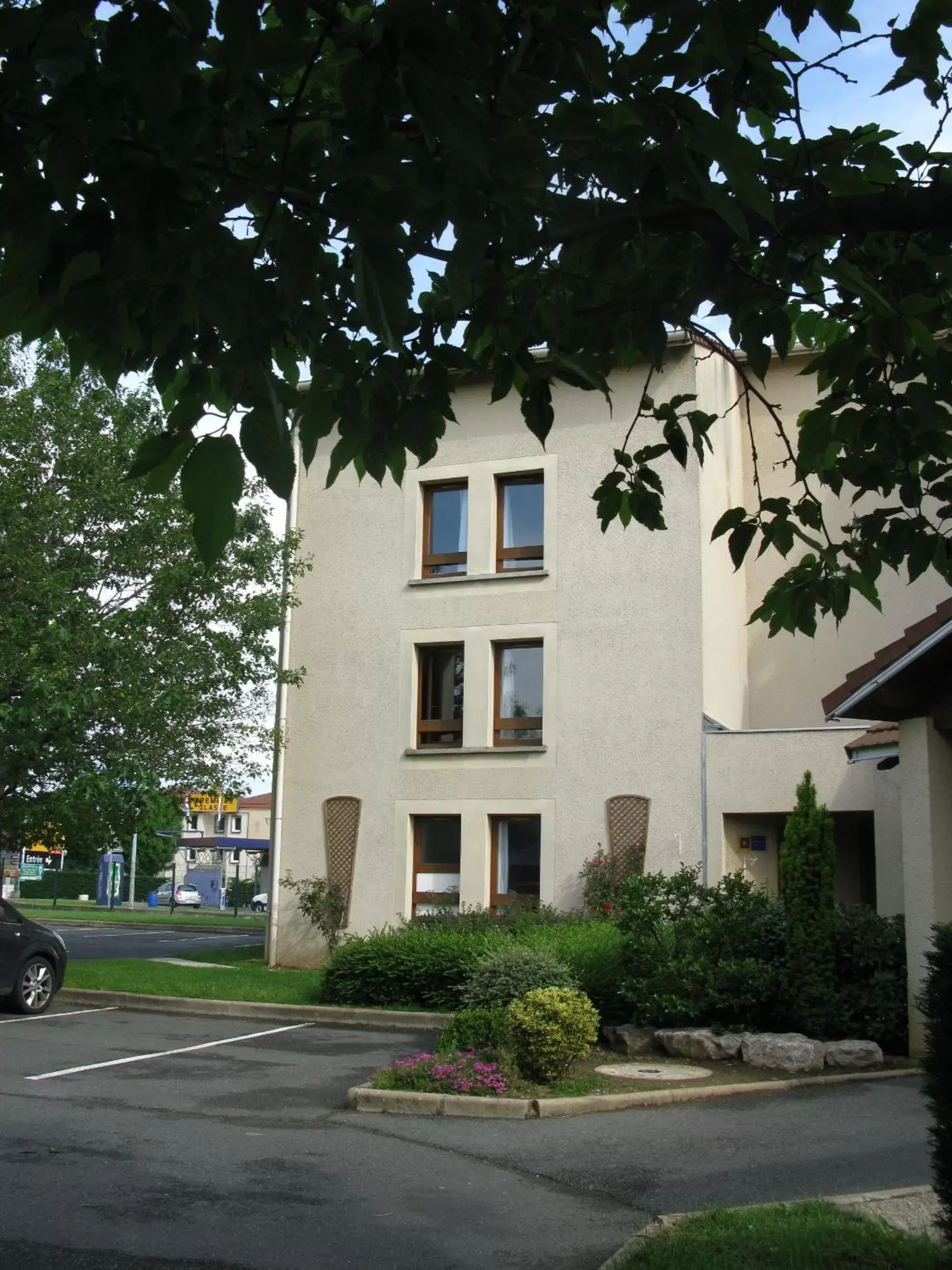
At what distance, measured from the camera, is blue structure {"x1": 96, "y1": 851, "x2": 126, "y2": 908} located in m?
61.1

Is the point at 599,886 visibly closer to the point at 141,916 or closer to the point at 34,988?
the point at 34,988

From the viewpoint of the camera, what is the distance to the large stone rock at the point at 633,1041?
1258 centimetres

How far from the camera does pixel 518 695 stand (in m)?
22.4

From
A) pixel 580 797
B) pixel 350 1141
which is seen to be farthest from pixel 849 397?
pixel 580 797

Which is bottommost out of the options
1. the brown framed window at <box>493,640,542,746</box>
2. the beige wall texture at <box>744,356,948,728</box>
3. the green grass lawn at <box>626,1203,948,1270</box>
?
the green grass lawn at <box>626,1203,948,1270</box>

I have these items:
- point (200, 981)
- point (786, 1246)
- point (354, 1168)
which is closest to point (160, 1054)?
point (354, 1168)

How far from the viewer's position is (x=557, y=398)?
22.2m

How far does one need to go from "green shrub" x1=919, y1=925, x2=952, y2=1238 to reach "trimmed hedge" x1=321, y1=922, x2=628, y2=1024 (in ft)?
32.0

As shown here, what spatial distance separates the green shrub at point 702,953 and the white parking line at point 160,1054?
4256mm

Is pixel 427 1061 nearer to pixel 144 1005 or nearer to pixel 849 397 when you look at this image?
pixel 849 397

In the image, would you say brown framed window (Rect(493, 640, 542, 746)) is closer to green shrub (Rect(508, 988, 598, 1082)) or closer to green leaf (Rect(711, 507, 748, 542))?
green shrub (Rect(508, 988, 598, 1082))

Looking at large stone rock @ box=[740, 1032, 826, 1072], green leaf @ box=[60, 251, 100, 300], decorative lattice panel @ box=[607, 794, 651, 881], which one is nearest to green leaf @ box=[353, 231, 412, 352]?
green leaf @ box=[60, 251, 100, 300]

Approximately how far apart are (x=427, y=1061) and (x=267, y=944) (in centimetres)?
1316

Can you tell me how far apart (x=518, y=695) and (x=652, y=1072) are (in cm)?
1137
